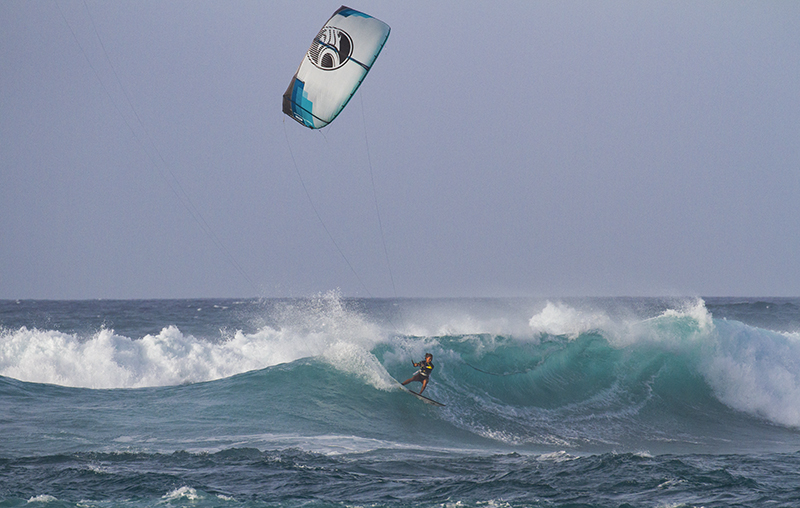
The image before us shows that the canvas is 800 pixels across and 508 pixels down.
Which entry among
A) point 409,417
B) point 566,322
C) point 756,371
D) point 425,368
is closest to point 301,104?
point 425,368

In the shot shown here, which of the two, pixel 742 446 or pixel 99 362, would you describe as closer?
pixel 742 446

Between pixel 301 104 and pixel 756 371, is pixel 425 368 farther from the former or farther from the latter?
pixel 756 371

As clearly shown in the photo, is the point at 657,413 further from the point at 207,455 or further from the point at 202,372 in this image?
the point at 202,372

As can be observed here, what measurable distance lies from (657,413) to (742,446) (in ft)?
7.46

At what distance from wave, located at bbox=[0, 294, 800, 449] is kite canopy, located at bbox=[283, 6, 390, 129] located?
17.6 ft

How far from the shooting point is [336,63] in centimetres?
1138

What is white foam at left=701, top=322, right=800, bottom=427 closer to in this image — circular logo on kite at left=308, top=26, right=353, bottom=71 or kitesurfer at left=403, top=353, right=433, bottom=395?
kitesurfer at left=403, top=353, right=433, bottom=395

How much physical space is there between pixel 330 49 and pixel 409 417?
6.75 m

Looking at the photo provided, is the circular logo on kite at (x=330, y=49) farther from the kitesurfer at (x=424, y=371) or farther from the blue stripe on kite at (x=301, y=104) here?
the kitesurfer at (x=424, y=371)

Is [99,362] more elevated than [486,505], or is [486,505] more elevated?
[99,362]

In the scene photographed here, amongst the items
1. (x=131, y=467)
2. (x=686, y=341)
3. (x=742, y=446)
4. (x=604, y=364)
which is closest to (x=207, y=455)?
(x=131, y=467)

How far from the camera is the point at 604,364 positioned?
14.9 m

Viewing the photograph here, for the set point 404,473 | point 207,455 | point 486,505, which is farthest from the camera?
point 207,455

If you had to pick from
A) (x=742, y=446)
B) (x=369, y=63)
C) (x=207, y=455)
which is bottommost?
(x=742, y=446)
